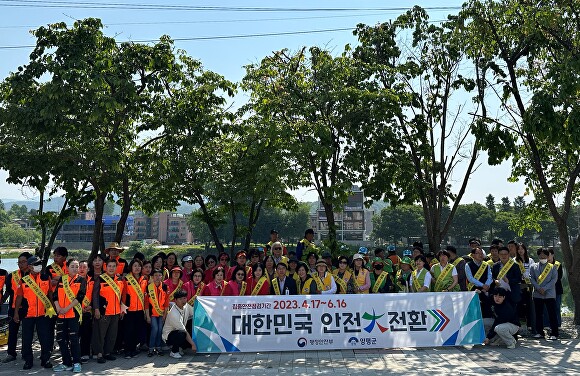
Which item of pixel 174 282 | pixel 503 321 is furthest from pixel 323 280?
pixel 503 321

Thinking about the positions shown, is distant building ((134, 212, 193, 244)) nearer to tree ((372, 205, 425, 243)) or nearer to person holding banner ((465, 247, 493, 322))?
tree ((372, 205, 425, 243))

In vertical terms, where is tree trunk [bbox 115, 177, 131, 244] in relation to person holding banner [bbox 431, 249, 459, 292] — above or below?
above

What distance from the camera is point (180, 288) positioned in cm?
930

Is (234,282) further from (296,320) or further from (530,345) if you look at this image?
(530,345)

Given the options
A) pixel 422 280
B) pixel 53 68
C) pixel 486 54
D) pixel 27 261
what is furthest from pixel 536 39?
pixel 27 261

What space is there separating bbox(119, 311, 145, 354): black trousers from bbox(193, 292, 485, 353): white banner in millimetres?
960

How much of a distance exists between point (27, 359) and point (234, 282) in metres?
3.42

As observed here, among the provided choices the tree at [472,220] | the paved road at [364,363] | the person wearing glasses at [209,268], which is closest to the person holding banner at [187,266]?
the person wearing glasses at [209,268]

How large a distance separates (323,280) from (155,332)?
117 inches

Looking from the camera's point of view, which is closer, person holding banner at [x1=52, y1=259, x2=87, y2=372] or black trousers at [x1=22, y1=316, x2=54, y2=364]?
person holding banner at [x1=52, y1=259, x2=87, y2=372]

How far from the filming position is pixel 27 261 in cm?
884

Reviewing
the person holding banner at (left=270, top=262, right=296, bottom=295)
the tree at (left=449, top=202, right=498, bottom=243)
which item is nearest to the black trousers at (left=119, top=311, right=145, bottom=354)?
the person holding banner at (left=270, top=262, right=296, bottom=295)

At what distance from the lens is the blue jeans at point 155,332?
8.80 metres

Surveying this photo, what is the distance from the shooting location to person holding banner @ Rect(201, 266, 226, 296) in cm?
928
